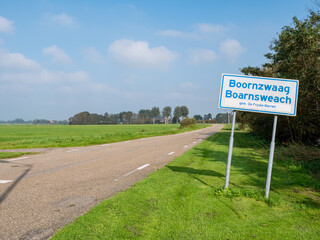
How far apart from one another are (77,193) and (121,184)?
1270mm

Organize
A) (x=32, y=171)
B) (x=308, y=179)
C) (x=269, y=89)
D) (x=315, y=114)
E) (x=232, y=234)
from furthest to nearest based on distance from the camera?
(x=315, y=114) < (x=32, y=171) < (x=308, y=179) < (x=269, y=89) < (x=232, y=234)

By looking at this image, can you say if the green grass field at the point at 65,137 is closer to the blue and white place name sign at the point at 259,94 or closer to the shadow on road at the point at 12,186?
the shadow on road at the point at 12,186

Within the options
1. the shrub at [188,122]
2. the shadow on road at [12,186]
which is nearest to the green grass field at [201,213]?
the shadow on road at [12,186]

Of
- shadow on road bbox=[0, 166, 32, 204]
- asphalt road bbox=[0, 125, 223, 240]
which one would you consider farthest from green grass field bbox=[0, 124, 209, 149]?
asphalt road bbox=[0, 125, 223, 240]

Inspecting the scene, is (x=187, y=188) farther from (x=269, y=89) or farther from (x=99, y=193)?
(x=269, y=89)

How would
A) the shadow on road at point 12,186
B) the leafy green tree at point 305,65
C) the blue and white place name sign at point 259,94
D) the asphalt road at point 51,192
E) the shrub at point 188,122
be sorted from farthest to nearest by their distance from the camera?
the shrub at point 188,122 < the leafy green tree at point 305,65 < the blue and white place name sign at point 259,94 < the shadow on road at point 12,186 < the asphalt road at point 51,192

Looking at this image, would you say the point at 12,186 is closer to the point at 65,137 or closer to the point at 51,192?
the point at 51,192

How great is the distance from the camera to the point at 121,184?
6.59 meters

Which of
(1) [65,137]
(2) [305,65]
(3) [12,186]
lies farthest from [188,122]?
(3) [12,186]

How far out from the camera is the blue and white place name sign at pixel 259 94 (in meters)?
5.46

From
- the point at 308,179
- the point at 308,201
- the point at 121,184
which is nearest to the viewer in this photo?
the point at 308,201

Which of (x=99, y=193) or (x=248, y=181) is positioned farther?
(x=248, y=181)

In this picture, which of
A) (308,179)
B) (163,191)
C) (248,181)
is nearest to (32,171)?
(163,191)

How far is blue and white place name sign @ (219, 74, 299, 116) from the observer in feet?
17.9
